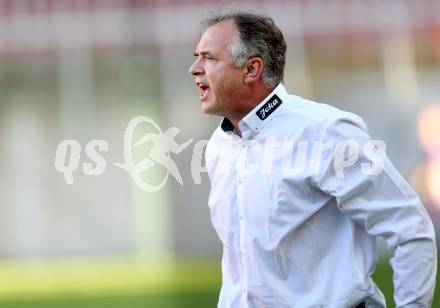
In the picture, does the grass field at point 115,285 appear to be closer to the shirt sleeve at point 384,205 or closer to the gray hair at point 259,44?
the gray hair at point 259,44

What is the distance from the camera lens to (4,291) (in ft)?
32.0

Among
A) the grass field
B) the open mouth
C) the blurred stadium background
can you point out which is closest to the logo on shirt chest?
the open mouth

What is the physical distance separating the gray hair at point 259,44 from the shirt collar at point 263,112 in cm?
6

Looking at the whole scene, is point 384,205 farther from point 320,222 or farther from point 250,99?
point 250,99

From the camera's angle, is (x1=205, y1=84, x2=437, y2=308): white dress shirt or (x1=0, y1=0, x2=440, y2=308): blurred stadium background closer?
(x1=205, y1=84, x2=437, y2=308): white dress shirt

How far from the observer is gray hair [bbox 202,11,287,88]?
3.34 meters

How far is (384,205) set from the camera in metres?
3.05

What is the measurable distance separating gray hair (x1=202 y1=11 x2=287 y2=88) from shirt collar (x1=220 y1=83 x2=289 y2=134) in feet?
0.21

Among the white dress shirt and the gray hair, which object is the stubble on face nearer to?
the gray hair

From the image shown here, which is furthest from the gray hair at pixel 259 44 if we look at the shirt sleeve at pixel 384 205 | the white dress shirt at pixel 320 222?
the shirt sleeve at pixel 384 205

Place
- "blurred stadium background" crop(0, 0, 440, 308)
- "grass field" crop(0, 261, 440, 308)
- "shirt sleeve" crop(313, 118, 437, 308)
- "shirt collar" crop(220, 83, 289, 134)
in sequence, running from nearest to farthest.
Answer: "shirt sleeve" crop(313, 118, 437, 308), "shirt collar" crop(220, 83, 289, 134), "grass field" crop(0, 261, 440, 308), "blurred stadium background" crop(0, 0, 440, 308)

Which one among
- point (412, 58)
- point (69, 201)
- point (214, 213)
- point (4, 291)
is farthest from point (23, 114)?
point (214, 213)

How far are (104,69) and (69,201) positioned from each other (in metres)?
1.47

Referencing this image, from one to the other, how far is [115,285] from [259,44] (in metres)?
6.59
